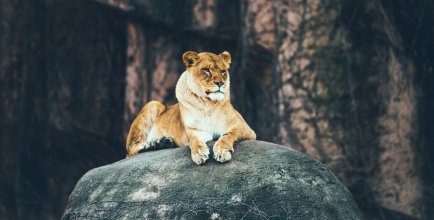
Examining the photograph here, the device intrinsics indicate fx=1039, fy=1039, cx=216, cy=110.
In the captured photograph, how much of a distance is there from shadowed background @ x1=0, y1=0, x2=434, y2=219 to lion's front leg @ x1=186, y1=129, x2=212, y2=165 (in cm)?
244

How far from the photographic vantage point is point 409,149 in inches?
425

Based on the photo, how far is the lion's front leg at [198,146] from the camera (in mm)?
8227

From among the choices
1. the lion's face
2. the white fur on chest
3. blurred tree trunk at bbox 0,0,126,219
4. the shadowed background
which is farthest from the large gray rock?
blurred tree trunk at bbox 0,0,126,219

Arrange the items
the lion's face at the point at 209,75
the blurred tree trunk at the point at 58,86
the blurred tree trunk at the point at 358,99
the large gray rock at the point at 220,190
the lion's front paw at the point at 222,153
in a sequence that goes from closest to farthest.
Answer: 1. the large gray rock at the point at 220,190
2. the lion's front paw at the point at 222,153
3. the lion's face at the point at 209,75
4. the blurred tree trunk at the point at 358,99
5. the blurred tree trunk at the point at 58,86

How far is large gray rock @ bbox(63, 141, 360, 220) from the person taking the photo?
7.85m

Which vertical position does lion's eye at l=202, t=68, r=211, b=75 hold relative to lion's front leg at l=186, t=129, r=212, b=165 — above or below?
above

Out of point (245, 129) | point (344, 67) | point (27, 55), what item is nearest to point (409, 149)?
point (344, 67)

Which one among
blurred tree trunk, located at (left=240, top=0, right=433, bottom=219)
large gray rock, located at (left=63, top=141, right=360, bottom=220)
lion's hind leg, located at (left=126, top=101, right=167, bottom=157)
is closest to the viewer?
large gray rock, located at (left=63, top=141, right=360, bottom=220)

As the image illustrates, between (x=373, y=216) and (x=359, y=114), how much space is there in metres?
1.09

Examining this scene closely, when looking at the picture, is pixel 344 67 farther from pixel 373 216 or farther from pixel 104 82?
pixel 104 82

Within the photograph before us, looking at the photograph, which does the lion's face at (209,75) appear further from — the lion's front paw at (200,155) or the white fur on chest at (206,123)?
the lion's front paw at (200,155)

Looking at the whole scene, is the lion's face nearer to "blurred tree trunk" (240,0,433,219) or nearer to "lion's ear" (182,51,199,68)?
"lion's ear" (182,51,199,68)

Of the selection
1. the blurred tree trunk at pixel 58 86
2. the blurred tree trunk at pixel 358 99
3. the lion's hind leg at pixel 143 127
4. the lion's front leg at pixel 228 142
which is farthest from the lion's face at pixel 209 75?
the blurred tree trunk at pixel 58 86

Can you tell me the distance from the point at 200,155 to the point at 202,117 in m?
0.70
